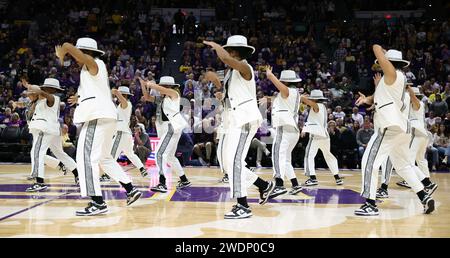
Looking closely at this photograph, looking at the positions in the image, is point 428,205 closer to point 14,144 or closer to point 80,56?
point 80,56

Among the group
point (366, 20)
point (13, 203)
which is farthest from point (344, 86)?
point (13, 203)

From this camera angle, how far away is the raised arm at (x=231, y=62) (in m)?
5.69

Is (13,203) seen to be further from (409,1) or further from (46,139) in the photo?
(409,1)

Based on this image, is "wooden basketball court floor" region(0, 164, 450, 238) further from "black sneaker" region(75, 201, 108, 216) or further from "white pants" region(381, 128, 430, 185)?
"white pants" region(381, 128, 430, 185)

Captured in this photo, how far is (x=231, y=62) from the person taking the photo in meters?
5.74

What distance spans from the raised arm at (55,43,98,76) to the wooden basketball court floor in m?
1.75

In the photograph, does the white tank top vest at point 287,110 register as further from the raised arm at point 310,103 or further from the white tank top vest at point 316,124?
the white tank top vest at point 316,124

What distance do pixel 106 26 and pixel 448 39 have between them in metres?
14.9

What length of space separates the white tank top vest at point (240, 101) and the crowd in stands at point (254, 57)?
8099 millimetres

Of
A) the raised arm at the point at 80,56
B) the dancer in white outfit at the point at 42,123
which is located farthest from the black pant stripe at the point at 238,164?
the dancer in white outfit at the point at 42,123

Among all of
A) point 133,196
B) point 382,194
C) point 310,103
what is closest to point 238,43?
point 133,196

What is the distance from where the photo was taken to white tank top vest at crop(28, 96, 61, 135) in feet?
28.4

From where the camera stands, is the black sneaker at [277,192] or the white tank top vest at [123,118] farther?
the white tank top vest at [123,118]

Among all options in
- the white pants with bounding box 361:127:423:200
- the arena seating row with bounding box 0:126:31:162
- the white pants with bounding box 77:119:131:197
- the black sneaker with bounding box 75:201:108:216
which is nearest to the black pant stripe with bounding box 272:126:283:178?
the white pants with bounding box 361:127:423:200
